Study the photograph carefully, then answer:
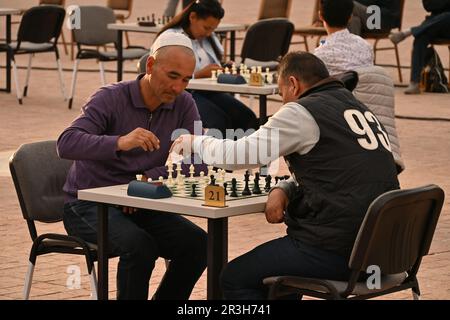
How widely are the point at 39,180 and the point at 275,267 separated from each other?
4.53ft

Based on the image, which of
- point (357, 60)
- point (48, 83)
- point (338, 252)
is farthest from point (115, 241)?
point (48, 83)

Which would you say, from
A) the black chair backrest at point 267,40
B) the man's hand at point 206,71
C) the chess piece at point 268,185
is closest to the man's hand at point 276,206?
the chess piece at point 268,185

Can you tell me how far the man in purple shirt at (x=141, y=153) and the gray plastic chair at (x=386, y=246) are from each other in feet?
2.47

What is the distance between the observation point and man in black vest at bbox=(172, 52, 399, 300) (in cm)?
484

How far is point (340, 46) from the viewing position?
7.61m

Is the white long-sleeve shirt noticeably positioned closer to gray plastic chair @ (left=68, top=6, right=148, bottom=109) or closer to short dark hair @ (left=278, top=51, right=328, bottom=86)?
short dark hair @ (left=278, top=51, right=328, bottom=86)

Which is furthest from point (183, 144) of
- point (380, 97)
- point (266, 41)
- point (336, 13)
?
point (266, 41)

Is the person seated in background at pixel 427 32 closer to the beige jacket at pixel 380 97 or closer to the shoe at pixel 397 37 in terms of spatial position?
the shoe at pixel 397 37

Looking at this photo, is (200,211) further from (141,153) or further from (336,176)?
(141,153)

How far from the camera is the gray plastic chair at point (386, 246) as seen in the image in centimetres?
470

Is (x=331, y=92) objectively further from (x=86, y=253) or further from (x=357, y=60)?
(x=357, y=60)

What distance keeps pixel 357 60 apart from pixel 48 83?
908 cm

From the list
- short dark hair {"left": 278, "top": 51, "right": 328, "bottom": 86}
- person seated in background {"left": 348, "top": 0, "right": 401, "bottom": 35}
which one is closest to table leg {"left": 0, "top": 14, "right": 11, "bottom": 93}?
person seated in background {"left": 348, "top": 0, "right": 401, "bottom": 35}

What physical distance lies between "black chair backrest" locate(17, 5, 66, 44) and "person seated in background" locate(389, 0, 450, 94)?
4.10m
